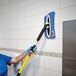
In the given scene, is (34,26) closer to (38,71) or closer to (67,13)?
(67,13)

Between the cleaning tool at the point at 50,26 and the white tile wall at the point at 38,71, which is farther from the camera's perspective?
the white tile wall at the point at 38,71

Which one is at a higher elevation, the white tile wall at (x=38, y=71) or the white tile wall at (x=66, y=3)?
the white tile wall at (x=66, y=3)

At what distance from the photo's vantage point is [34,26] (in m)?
1.19

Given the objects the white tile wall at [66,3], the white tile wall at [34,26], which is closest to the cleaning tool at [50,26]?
the white tile wall at [34,26]

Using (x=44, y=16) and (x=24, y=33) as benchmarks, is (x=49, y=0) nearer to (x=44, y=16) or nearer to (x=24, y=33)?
(x=44, y=16)

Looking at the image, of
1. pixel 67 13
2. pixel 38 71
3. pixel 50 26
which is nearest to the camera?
pixel 67 13

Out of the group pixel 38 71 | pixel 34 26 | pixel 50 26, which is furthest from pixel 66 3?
pixel 38 71

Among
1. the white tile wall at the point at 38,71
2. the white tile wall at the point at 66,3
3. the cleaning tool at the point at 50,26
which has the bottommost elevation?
the white tile wall at the point at 38,71

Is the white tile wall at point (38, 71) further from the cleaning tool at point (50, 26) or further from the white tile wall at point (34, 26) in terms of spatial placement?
the cleaning tool at point (50, 26)

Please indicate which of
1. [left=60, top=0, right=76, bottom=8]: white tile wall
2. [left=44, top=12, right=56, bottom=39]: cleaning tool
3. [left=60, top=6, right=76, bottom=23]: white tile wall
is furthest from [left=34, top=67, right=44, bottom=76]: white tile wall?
[left=60, top=0, right=76, bottom=8]: white tile wall

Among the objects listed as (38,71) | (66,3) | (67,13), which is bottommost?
(38,71)

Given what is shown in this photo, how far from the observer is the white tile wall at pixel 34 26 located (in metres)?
0.98

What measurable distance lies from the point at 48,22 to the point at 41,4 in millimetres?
326

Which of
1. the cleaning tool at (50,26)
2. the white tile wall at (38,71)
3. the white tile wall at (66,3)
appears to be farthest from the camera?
the white tile wall at (38,71)
